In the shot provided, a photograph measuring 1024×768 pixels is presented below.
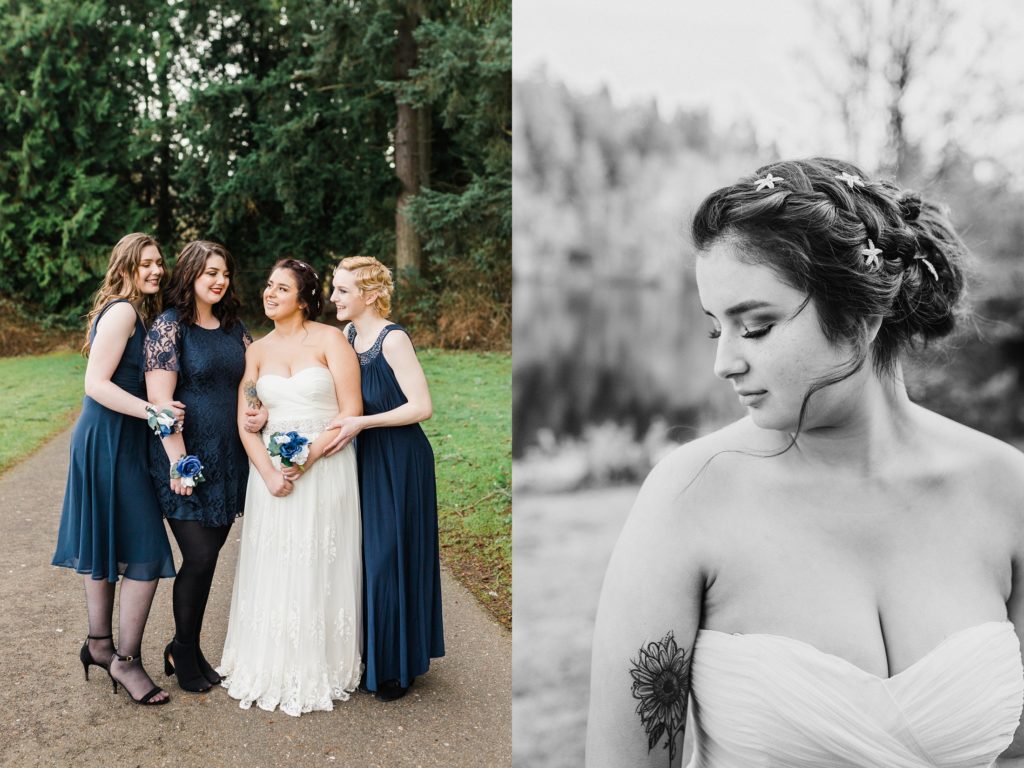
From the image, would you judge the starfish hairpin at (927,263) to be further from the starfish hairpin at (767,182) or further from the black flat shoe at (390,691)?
the black flat shoe at (390,691)

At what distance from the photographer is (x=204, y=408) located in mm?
3500

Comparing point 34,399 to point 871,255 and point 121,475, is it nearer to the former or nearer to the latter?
point 121,475

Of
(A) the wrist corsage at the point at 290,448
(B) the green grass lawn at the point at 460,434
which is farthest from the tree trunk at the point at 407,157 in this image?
(A) the wrist corsage at the point at 290,448

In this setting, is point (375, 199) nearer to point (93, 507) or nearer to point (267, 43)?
point (267, 43)

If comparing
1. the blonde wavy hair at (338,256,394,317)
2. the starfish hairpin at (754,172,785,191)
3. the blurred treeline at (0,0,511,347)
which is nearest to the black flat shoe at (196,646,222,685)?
the blonde wavy hair at (338,256,394,317)

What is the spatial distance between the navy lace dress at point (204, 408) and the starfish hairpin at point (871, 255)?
2.56 m

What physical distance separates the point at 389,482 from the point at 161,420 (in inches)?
33.4

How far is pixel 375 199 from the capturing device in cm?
1773

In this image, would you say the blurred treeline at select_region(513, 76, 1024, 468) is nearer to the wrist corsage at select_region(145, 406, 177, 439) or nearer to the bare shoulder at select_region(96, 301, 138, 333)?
the wrist corsage at select_region(145, 406, 177, 439)

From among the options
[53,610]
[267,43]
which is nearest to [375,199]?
[267,43]

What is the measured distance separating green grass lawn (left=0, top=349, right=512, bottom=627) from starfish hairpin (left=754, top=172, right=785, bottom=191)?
133 inches

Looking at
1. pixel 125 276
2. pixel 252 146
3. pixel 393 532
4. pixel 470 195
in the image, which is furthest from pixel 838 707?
pixel 252 146

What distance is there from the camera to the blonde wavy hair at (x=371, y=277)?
342 centimetres

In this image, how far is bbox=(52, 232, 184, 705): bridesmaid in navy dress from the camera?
11.2ft
